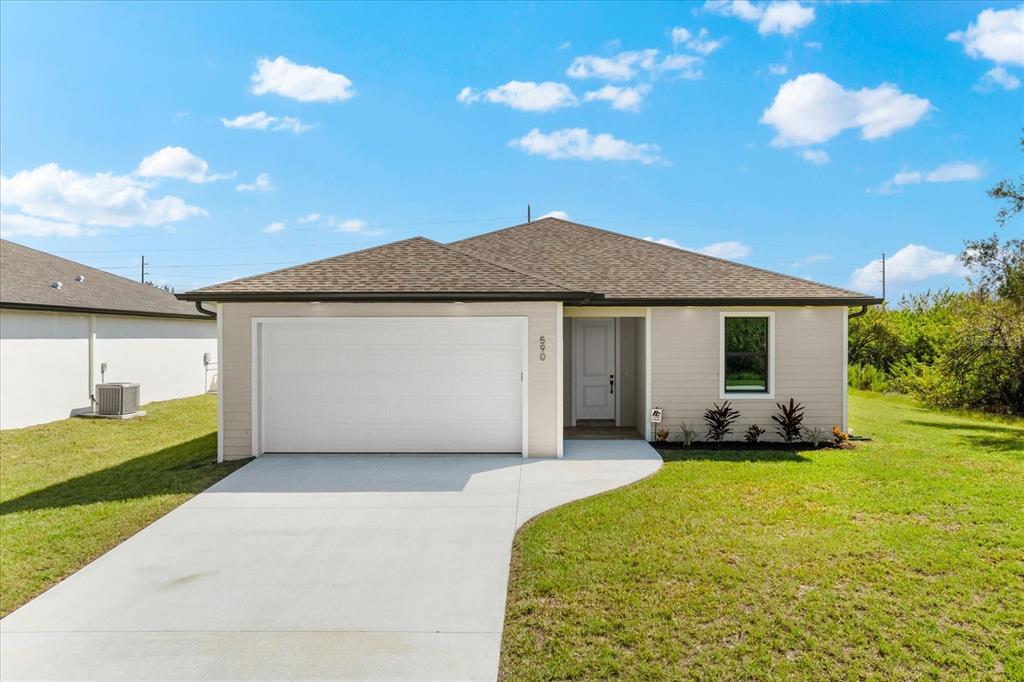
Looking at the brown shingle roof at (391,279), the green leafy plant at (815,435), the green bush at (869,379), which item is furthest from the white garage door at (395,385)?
the green bush at (869,379)

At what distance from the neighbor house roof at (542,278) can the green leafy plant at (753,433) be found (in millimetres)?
2438

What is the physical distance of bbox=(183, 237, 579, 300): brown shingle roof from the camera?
852 cm

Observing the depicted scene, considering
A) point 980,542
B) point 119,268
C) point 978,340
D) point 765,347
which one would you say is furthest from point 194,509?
point 119,268

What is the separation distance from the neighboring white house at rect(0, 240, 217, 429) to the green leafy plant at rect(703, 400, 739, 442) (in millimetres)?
14977

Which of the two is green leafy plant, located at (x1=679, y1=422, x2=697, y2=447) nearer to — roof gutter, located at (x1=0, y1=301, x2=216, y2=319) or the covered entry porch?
the covered entry porch

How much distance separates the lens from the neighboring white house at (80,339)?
1235cm

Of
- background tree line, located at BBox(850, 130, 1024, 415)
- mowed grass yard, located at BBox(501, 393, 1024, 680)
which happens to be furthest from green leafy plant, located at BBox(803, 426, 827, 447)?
background tree line, located at BBox(850, 130, 1024, 415)

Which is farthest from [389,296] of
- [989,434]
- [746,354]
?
[989,434]

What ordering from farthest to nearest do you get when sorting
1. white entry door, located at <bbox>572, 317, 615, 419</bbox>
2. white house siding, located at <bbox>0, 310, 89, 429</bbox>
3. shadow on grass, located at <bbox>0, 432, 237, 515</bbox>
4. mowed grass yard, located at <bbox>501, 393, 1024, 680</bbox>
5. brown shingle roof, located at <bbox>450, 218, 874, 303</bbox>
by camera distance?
1. white house siding, located at <bbox>0, 310, 89, 429</bbox>
2. white entry door, located at <bbox>572, 317, 615, 419</bbox>
3. brown shingle roof, located at <bbox>450, 218, 874, 303</bbox>
4. shadow on grass, located at <bbox>0, 432, 237, 515</bbox>
5. mowed grass yard, located at <bbox>501, 393, 1024, 680</bbox>

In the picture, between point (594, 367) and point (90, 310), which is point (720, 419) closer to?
point (594, 367)

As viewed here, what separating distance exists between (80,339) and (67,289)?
73.2 inches

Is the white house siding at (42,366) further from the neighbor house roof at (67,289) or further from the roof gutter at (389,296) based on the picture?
the roof gutter at (389,296)

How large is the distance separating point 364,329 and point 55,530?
4693 millimetres

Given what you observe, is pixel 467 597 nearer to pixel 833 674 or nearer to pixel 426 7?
pixel 833 674
